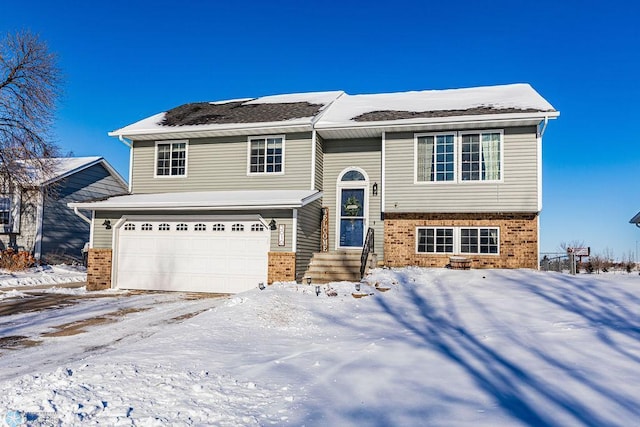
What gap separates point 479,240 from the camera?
14781 millimetres

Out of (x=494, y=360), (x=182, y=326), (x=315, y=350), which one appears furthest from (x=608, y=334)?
(x=182, y=326)

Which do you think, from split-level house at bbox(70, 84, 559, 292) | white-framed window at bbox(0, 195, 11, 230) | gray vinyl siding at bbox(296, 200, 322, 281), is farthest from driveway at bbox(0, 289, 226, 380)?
white-framed window at bbox(0, 195, 11, 230)

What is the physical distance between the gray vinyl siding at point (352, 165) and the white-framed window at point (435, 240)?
1.33m

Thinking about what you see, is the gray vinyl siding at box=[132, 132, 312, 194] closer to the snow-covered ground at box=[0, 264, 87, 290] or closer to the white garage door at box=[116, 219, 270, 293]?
the white garage door at box=[116, 219, 270, 293]

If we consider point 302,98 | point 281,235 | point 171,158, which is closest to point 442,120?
point 281,235

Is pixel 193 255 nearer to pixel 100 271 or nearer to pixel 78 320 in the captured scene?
pixel 100 271

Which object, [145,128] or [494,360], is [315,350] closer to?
[494,360]

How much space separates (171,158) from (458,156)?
389 inches

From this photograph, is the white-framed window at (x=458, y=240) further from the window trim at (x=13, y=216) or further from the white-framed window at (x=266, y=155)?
the window trim at (x=13, y=216)

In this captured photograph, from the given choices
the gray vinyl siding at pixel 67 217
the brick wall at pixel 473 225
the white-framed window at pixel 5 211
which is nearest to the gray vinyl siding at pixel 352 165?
the brick wall at pixel 473 225

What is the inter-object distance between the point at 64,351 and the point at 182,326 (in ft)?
5.93

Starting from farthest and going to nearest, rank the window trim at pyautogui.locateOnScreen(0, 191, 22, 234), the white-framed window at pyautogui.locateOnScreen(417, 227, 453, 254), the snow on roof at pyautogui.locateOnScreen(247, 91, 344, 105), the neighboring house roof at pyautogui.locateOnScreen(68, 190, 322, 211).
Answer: the window trim at pyautogui.locateOnScreen(0, 191, 22, 234), the snow on roof at pyautogui.locateOnScreen(247, 91, 344, 105), the white-framed window at pyautogui.locateOnScreen(417, 227, 453, 254), the neighboring house roof at pyautogui.locateOnScreen(68, 190, 322, 211)

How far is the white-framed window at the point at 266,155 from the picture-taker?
15683 millimetres

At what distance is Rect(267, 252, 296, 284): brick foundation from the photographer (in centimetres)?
1358
